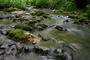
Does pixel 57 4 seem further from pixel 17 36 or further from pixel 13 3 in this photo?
pixel 17 36

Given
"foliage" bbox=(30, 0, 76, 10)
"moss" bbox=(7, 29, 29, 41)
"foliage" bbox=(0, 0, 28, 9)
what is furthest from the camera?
"foliage" bbox=(30, 0, 76, 10)

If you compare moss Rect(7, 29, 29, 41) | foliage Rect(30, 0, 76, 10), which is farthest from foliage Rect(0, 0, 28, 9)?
moss Rect(7, 29, 29, 41)

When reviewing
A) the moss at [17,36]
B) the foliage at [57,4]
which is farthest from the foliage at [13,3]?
the moss at [17,36]

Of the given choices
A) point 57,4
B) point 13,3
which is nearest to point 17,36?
point 13,3

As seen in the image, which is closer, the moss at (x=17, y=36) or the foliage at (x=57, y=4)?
the moss at (x=17, y=36)

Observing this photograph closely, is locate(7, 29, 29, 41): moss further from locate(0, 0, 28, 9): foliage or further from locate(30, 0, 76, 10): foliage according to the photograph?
locate(30, 0, 76, 10): foliage

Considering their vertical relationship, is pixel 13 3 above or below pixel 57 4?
above

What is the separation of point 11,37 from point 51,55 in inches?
96.5

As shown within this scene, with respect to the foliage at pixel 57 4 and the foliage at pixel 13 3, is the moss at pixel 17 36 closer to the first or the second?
the foliage at pixel 13 3

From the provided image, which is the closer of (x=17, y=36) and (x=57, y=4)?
(x=17, y=36)

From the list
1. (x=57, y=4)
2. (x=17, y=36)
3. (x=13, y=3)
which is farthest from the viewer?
(x=57, y=4)

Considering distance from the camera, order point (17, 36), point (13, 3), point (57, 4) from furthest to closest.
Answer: point (57, 4)
point (13, 3)
point (17, 36)

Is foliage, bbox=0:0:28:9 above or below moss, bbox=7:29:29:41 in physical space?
above

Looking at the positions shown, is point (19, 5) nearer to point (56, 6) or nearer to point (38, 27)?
point (56, 6)
